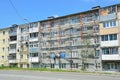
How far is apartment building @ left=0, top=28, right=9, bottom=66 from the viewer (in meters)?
83.1

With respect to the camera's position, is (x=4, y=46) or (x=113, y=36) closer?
(x=113, y=36)

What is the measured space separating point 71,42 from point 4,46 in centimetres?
2936

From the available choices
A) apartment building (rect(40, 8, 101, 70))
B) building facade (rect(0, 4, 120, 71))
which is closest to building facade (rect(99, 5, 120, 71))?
building facade (rect(0, 4, 120, 71))

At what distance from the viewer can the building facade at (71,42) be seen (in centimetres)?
5297

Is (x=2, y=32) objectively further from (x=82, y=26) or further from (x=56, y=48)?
(x=82, y=26)

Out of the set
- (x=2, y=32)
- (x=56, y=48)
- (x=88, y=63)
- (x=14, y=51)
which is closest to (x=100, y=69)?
(x=88, y=63)

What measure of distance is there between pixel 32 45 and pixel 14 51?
371 inches

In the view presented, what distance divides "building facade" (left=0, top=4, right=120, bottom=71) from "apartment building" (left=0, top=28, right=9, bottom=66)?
2.50 meters

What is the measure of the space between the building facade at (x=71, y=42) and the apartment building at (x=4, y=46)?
250cm

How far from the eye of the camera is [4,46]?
84000 mm

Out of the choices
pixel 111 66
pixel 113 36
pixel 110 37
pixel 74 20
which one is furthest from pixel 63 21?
pixel 111 66

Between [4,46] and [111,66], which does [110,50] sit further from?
[4,46]

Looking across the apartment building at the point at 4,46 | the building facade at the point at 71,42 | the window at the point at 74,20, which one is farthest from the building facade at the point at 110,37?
the apartment building at the point at 4,46

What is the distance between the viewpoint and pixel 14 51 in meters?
79.2
